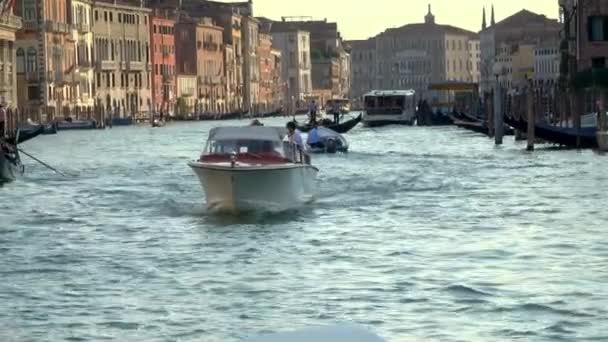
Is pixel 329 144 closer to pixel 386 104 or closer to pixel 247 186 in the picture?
pixel 247 186

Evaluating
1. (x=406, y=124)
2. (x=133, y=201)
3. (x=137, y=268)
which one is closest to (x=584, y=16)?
(x=406, y=124)

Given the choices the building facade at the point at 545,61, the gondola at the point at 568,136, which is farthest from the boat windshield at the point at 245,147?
the building facade at the point at 545,61

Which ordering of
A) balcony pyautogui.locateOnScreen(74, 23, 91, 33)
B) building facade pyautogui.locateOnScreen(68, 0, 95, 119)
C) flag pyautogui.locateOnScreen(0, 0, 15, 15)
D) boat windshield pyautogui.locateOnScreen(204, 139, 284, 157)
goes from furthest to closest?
1. balcony pyautogui.locateOnScreen(74, 23, 91, 33)
2. building facade pyautogui.locateOnScreen(68, 0, 95, 119)
3. flag pyautogui.locateOnScreen(0, 0, 15, 15)
4. boat windshield pyautogui.locateOnScreen(204, 139, 284, 157)

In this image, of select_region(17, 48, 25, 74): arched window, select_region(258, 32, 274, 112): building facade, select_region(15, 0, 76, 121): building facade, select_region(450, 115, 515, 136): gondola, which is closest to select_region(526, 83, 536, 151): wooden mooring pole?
select_region(450, 115, 515, 136): gondola

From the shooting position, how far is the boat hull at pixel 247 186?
15.5m

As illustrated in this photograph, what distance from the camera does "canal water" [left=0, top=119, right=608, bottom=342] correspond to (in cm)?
991

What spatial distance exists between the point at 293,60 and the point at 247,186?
407ft

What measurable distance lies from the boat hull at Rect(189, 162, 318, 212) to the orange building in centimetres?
7512

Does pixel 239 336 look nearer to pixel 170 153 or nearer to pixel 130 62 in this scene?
pixel 170 153

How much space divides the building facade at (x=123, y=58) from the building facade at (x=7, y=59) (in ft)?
66.3

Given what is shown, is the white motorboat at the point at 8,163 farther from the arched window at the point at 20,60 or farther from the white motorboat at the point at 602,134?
the arched window at the point at 20,60

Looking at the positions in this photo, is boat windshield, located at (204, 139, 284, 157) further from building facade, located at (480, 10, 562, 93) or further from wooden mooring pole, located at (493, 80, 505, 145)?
building facade, located at (480, 10, 562, 93)

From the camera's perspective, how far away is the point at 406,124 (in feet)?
203

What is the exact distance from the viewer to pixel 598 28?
4747 centimetres
